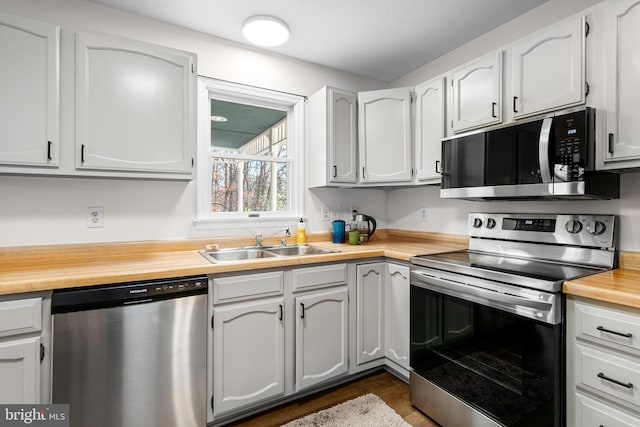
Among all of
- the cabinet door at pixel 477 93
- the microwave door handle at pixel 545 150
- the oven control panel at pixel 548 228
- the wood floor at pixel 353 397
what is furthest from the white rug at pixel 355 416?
the cabinet door at pixel 477 93

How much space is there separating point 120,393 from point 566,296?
2033 millimetres

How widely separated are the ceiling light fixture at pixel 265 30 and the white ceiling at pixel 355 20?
0.04m

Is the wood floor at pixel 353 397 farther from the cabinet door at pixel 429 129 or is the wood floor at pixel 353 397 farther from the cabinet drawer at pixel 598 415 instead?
the cabinet door at pixel 429 129

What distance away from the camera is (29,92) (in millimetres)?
1548

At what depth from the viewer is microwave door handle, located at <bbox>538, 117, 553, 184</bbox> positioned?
154 cm

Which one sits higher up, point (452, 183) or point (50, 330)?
point (452, 183)

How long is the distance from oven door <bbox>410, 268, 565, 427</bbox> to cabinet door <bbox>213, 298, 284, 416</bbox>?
0.85 meters

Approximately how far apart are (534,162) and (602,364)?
0.94 metres

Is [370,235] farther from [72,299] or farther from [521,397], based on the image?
[72,299]

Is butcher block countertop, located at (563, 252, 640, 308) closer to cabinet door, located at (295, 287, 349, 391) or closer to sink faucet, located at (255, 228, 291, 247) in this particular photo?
cabinet door, located at (295, 287, 349, 391)

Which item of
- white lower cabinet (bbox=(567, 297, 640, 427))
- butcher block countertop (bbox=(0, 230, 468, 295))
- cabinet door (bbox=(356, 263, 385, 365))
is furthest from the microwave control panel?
cabinet door (bbox=(356, 263, 385, 365))

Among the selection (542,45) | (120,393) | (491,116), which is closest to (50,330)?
(120,393)

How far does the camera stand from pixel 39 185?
5.99 feet

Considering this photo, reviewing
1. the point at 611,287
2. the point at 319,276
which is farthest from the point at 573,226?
the point at 319,276
